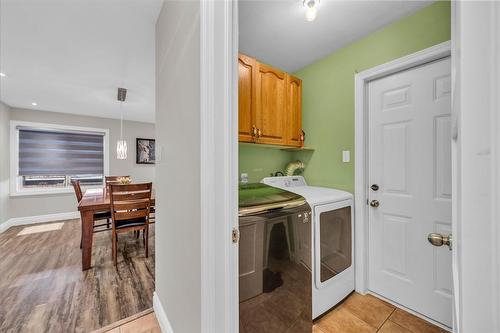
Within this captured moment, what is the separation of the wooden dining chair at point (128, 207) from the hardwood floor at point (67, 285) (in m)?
0.33

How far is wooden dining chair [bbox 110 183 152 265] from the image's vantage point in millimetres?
→ 2449

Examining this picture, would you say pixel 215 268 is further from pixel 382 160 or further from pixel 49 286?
pixel 49 286

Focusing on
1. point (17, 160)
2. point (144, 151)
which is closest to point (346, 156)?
point (144, 151)

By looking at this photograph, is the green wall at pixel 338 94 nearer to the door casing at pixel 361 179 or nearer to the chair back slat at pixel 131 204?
the door casing at pixel 361 179

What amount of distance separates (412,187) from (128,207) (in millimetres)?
2935

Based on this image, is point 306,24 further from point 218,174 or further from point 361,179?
point 218,174

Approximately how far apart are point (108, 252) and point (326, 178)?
2.98 m

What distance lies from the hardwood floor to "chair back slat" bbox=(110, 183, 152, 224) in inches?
22.1

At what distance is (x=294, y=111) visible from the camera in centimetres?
228

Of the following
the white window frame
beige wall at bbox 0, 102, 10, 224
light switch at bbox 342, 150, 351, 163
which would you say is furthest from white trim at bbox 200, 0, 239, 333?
the white window frame

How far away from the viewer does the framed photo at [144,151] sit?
16.9ft

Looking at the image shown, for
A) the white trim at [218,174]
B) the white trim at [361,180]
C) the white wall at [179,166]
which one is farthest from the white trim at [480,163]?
the white trim at [361,180]

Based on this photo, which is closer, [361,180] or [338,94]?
[361,180]

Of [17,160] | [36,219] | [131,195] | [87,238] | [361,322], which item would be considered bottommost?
[361,322]
